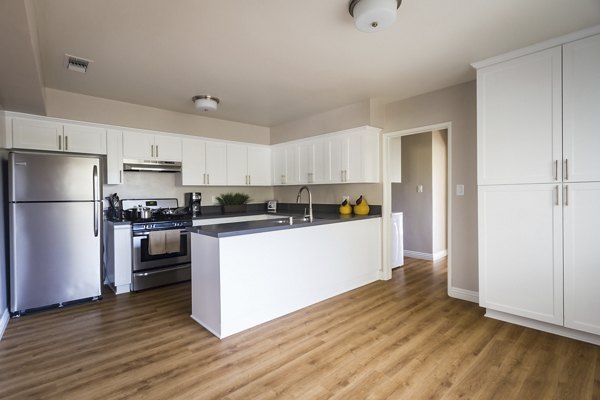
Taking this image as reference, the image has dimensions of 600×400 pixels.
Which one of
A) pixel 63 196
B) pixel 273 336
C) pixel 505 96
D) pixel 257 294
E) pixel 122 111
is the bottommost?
pixel 273 336

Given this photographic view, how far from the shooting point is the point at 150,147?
416 cm

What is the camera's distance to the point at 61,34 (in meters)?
2.28

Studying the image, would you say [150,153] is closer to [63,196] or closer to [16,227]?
[63,196]

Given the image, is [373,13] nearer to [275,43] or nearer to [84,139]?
[275,43]

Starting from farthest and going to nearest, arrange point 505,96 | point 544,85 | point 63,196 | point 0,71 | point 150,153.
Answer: point 150,153 < point 63,196 < point 505,96 < point 544,85 < point 0,71

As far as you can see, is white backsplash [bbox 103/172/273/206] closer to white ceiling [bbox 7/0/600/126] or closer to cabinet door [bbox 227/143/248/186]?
cabinet door [bbox 227/143/248/186]

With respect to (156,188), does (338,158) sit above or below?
above

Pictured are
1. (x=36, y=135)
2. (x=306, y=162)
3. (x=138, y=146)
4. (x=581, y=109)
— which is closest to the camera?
(x=581, y=109)

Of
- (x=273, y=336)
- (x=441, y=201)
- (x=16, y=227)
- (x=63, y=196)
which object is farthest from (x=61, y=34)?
(x=441, y=201)

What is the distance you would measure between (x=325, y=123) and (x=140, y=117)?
2631 millimetres

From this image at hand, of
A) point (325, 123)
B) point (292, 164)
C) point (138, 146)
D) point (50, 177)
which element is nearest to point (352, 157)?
point (325, 123)

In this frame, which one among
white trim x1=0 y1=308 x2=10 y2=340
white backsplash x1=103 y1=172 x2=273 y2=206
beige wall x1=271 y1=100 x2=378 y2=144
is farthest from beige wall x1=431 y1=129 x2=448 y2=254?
white trim x1=0 y1=308 x2=10 y2=340

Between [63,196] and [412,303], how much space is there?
3984mm

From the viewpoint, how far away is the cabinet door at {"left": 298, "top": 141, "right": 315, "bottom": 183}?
4699 millimetres
